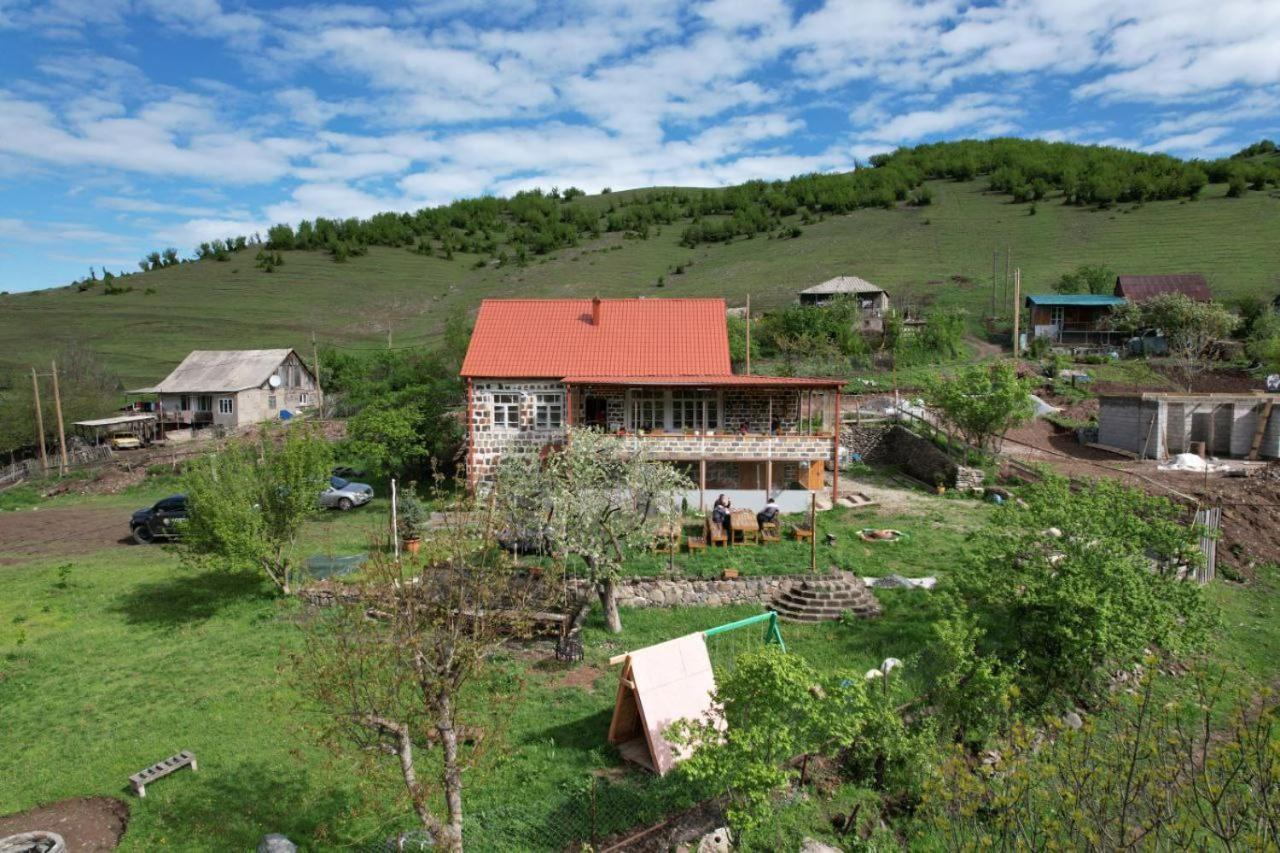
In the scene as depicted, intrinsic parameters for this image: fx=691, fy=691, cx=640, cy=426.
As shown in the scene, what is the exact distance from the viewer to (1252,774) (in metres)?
5.37

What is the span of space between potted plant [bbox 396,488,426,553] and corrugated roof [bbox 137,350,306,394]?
29.3m

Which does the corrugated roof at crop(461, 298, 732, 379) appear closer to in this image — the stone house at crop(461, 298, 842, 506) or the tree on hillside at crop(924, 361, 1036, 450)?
the stone house at crop(461, 298, 842, 506)

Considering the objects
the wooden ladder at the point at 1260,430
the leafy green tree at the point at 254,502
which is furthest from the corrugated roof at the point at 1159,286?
the leafy green tree at the point at 254,502

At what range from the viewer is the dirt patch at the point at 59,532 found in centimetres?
2245

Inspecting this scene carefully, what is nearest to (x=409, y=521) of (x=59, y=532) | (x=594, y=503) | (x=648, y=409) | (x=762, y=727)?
(x=594, y=503)

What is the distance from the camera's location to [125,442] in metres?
41.6

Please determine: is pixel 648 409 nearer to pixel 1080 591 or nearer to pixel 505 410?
pixel 505 410

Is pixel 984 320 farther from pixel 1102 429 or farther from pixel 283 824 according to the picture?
pixel 283 824

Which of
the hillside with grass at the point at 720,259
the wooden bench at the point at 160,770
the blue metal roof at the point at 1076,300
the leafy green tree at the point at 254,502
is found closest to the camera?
the wooden bench at the point at 160,770

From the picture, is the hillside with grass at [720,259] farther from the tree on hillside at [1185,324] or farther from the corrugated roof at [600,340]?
the corrugated roof at [600,340]

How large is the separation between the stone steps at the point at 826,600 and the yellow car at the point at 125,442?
41.8 m

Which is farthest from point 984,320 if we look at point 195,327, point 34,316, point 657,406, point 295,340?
point 34,316

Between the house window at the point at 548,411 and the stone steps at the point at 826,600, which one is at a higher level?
the house window at the point at 548,411

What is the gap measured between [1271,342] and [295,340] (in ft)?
244
